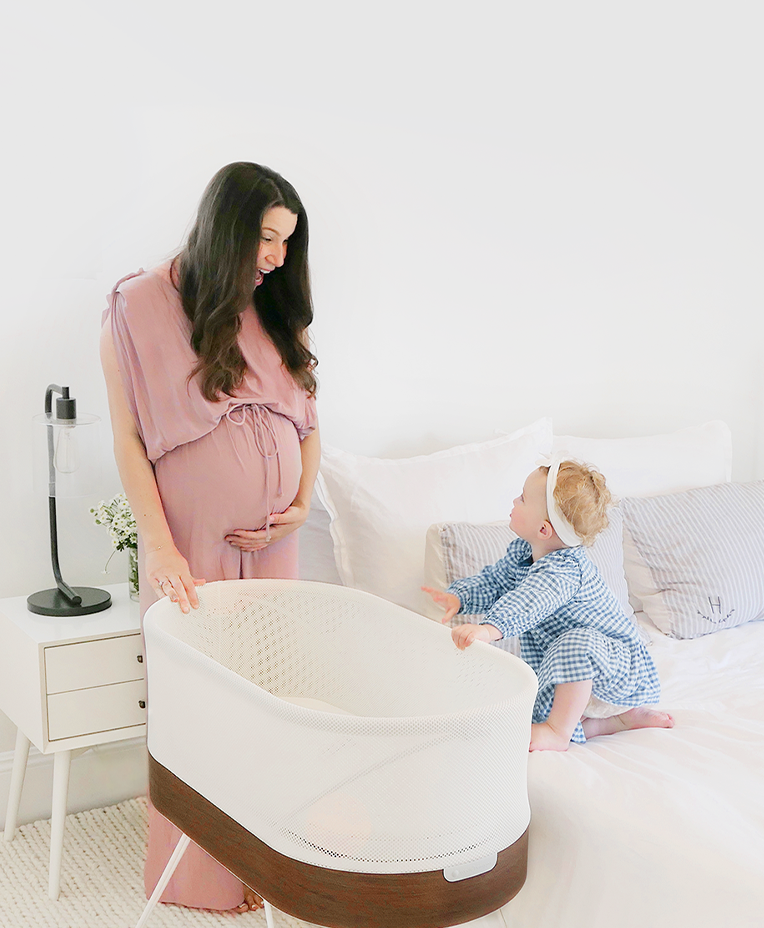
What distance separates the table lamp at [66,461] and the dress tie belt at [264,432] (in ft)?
1.33

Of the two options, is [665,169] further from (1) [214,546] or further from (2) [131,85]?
(1) [214,546]

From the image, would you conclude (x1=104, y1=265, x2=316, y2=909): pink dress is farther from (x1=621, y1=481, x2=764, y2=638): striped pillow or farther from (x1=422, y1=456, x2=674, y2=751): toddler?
(x1=621, y1=481, x2=764, y2=638): striped pillow

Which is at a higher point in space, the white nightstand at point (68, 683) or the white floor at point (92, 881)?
the white nightstand at point (68, 683)

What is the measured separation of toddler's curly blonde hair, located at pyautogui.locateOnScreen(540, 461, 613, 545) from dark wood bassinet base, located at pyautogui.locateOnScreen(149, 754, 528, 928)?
0.58 m

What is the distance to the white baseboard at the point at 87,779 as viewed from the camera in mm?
2178

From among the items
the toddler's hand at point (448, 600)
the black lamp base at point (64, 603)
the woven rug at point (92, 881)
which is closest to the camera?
the toddler's hand at point (448, 600)

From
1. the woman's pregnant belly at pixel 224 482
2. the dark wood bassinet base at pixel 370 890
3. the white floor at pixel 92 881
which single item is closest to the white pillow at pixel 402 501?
the woman's pregnant belly at pixel 224 482

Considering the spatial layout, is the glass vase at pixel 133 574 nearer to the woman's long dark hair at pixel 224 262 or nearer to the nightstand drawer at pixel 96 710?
the nightstand drawer at pixel 96 710

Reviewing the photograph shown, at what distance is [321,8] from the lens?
221cm

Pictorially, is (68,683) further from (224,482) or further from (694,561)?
(694,561)

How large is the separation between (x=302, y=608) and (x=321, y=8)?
1.45 m

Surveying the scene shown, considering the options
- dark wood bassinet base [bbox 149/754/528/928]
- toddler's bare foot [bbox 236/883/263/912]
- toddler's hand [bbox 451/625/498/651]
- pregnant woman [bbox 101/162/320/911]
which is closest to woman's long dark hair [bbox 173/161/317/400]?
pregnant woman [bbox 101/162/320/911]

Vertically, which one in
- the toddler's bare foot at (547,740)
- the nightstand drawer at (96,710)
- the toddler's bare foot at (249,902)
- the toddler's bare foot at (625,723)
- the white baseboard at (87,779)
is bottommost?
the toddler's bare foot at (249,902)

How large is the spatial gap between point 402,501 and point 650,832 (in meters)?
0.98
